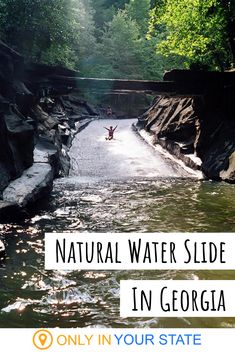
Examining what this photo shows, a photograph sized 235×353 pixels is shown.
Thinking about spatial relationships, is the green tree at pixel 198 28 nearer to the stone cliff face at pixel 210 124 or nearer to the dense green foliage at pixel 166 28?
the dense green foliage at pixel 166 28

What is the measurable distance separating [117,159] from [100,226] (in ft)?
43.7

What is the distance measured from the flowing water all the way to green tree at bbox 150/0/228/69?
773cm

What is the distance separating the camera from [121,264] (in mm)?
5934

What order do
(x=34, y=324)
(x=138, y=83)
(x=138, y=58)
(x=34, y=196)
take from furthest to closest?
1. (x=138, y=58)
2. (x=138, y=83)
3. (x=34, y=196)
4. (x=34, y=324)

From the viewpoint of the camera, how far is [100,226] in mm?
10156

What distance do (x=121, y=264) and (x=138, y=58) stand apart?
58748 mm

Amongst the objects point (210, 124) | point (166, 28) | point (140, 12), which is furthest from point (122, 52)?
point (210, 124)

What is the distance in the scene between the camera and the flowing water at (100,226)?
5.83 meters

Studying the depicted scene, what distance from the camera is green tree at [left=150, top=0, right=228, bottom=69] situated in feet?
68.4
